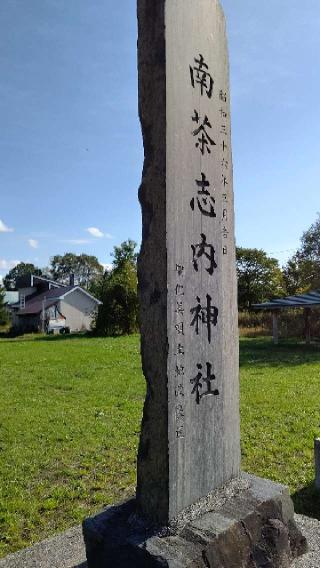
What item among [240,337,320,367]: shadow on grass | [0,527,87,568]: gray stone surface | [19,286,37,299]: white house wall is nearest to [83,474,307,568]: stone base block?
[0,527,87,568]: gray stone surface

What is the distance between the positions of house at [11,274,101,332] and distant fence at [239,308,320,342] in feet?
58.7

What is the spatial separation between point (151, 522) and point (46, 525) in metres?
1.85

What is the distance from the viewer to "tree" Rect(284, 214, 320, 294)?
37.1 metres

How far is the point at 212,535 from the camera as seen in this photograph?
2473mm

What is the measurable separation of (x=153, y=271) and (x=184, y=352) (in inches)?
21.1

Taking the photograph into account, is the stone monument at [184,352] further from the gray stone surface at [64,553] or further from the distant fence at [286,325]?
the distant fence at [286,325]

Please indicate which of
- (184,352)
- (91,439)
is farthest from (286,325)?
(184,352)

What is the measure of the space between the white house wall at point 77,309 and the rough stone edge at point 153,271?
41602 mm

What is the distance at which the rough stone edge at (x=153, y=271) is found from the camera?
8.58 feet

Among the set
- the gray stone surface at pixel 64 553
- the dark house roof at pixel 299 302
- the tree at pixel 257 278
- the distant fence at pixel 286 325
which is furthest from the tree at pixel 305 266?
the gray stone surface at pixel 64 553

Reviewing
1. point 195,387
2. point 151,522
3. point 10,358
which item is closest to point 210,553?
point 151,522

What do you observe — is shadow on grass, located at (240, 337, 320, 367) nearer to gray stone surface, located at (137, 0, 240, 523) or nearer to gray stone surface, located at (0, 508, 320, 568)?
gray stone surface, located at (0, 508, 320, 568)

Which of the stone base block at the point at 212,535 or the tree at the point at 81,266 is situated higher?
the tree at the point at 81,266

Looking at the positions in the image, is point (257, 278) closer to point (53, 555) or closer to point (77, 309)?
point (77, 309)
